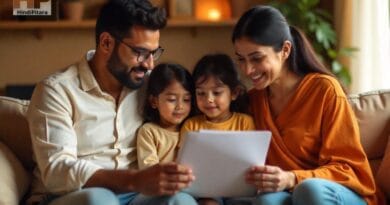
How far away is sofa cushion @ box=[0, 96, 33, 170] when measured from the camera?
2.26 metres

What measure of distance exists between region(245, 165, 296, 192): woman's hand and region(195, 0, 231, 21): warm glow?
6.76ft

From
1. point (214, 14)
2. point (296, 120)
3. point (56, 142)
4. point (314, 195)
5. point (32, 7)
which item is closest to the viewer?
point (314, 195)

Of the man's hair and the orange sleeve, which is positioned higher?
the man's hair

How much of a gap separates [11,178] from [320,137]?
3.17 feet

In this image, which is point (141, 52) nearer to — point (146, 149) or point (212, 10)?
point (146, 149)

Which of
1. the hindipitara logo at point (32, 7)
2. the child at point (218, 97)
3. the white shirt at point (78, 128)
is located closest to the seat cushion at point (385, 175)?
the child at point (218, 97)

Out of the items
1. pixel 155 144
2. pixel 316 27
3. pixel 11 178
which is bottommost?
pixel 11 178

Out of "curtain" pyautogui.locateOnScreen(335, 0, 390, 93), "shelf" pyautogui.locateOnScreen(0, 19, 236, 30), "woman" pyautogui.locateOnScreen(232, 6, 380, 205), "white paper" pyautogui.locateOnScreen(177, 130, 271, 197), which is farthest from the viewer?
"shelf" pyautogui.locateOnScreen(0, 19, 236, 30)

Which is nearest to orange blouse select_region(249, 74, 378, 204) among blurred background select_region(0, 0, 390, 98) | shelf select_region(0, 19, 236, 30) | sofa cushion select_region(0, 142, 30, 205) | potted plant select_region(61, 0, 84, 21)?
sofa cushion select_region(0, 142, 30, 205)

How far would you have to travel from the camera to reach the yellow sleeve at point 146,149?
6.81 feet

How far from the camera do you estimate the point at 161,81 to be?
2.13 metres

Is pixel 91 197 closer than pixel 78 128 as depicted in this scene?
Yes

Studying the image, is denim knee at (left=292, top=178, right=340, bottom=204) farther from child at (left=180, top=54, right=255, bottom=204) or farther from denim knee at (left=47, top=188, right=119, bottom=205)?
denim knee at (left=47, top=188, right=119, bottom=205)

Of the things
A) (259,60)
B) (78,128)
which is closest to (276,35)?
(259,60)
